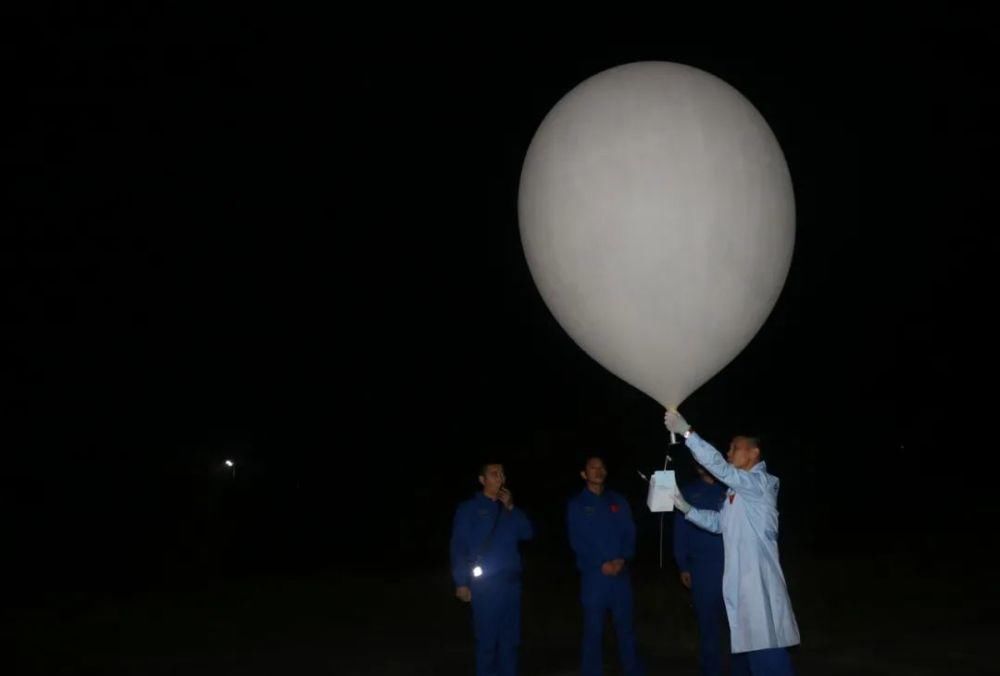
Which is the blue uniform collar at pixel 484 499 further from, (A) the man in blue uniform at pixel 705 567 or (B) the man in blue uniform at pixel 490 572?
(A) the man in blue uniform at pixel 705 567

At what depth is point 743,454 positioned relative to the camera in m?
3.96

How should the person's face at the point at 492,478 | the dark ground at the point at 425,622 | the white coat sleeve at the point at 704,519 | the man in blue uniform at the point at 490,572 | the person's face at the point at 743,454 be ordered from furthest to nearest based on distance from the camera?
the dark ground at the point at 425,622 < the person's face at the point at 492,478 < the man in blue uniform at the point at 490,572 < the white coat sleeve at the point at 704,519 < the person's face at the point at 743,454

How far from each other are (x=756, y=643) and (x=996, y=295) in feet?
76.1

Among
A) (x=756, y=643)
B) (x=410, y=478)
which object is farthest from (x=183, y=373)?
(x=756, y=643)

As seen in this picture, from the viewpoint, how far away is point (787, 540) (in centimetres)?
1128

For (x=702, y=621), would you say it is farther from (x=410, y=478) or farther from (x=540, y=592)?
(x=410, y=478)

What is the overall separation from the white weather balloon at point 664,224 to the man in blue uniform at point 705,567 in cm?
95

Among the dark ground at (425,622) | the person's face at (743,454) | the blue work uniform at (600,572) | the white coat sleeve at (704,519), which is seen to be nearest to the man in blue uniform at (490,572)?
the blue work uniform at (600,572)

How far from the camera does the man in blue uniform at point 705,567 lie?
189 inches

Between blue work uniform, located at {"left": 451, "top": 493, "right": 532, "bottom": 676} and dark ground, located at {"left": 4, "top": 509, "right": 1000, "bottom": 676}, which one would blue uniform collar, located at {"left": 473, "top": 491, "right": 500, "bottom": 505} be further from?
dark ground, located at {"left": 4, "top": 509, "right": 1000, "bottom": 676}

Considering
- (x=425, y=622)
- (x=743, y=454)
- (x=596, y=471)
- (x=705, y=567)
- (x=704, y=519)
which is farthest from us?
(x=425, y=622)

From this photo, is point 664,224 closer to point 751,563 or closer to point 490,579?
point 751,563

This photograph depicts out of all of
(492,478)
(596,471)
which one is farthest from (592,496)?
(492,478)

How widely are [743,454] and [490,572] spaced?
1493mm
